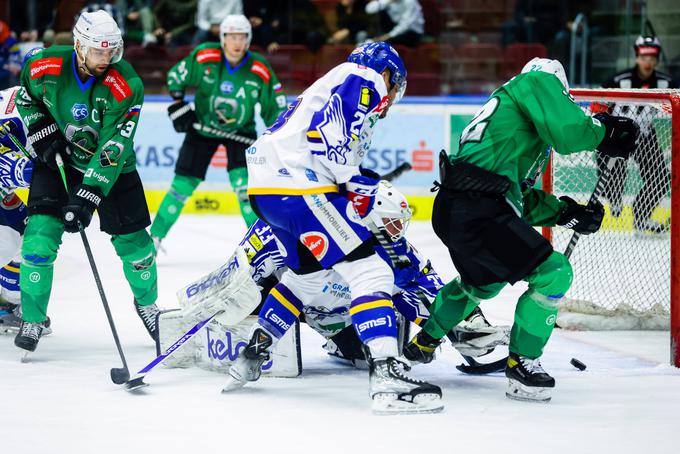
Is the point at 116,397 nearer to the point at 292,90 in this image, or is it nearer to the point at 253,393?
the point at 253,393

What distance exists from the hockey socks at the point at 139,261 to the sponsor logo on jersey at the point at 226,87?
8.05ft

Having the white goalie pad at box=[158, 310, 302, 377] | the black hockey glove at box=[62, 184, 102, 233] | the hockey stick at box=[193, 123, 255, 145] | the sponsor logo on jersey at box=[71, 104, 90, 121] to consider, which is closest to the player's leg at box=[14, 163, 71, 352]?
the black hockey glove at box=[62, 184, 102, 233]

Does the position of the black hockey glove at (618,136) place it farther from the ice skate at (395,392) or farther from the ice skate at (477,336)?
the ice skate at (395,392)

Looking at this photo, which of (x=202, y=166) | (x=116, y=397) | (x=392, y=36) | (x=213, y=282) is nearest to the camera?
(x=116, y=397)

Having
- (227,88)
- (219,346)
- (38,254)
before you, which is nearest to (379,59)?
(219,346)

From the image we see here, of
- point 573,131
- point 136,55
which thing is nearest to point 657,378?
point 573,131

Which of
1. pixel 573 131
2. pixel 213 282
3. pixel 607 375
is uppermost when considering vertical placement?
pixel 573 131

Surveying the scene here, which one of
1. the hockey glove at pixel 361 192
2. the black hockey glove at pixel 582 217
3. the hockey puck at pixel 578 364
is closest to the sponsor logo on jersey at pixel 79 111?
the hockey glove at pixel 361 192

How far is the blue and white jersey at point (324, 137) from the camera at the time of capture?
134 inches

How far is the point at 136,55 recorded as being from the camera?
30.5 feet

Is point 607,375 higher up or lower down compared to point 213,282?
lower down

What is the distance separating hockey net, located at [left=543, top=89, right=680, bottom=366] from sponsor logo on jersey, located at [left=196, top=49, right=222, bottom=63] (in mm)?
2497

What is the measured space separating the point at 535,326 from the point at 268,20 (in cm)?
607

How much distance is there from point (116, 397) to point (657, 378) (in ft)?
6.08
